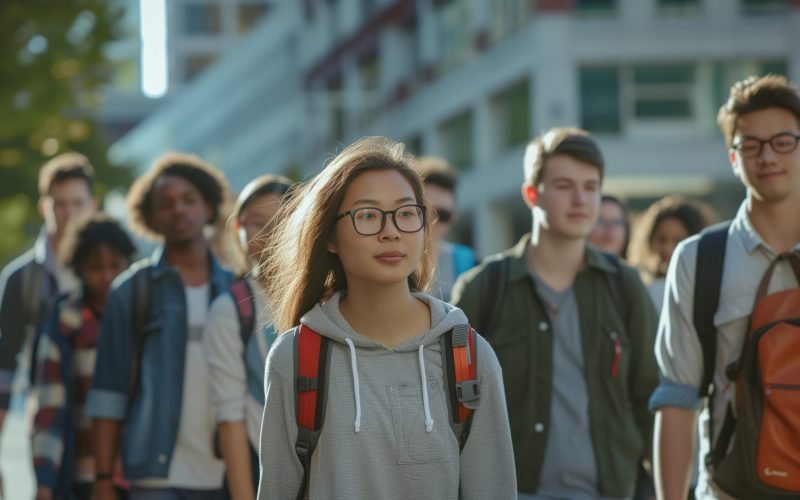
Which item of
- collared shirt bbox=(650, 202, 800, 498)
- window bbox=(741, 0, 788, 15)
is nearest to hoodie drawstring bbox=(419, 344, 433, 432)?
collared shirt bbox=(650, 202, 800, 498)

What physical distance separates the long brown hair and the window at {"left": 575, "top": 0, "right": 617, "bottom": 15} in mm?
29730

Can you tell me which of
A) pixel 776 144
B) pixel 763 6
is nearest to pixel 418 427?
pixel 776 144

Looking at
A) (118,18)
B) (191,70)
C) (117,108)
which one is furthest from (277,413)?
(117,108)

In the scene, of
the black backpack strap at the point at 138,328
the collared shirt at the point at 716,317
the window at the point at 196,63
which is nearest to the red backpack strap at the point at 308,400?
the collared shirt at the point at 716,317

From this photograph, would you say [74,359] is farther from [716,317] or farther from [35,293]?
[716,317]

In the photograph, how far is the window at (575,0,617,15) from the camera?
33906mm

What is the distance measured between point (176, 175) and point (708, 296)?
283 cm

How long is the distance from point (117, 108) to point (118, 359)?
419 ft

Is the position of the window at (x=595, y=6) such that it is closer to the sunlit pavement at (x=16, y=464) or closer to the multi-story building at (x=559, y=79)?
the multi-story building at (x=559, y=79)

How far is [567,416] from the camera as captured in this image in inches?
250

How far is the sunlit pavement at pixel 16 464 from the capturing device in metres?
14.7

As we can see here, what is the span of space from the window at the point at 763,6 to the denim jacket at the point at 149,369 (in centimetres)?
2850

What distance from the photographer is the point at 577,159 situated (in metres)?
6.61

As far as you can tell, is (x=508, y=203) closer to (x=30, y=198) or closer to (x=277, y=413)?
(x=30, y=198)
